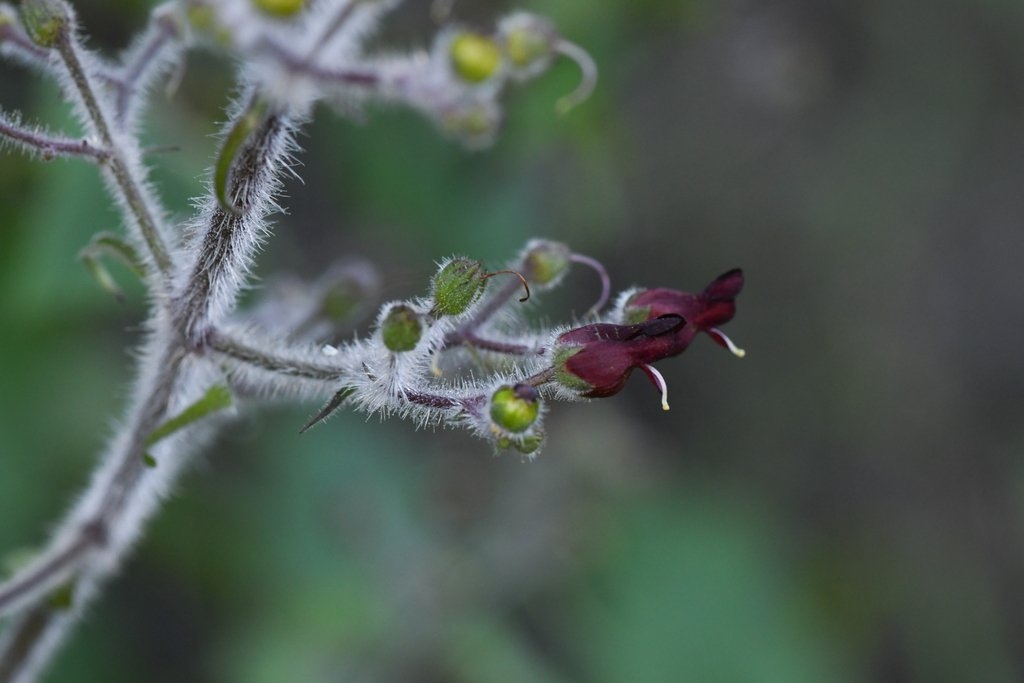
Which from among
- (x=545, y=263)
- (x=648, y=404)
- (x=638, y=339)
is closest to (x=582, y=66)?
(x=545, y=263)

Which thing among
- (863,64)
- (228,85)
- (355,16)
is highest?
(863,64)

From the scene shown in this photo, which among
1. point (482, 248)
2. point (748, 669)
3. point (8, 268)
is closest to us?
point (8, 268)

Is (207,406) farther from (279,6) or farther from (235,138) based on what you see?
(279,6)

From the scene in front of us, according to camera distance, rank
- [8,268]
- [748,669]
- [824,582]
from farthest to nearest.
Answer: [824,582] → [748,669] → [8,268]

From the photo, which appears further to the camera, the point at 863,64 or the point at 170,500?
the point at 863,64

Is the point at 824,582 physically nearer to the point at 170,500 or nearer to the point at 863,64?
the point at 863,64

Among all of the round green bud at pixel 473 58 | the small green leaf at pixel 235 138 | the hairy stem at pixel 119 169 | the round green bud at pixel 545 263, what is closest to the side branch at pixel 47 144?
the hairy stem at pixel 119 169

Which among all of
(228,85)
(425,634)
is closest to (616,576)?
(425,634)

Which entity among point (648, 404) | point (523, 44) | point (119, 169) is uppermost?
point (523, 44)
